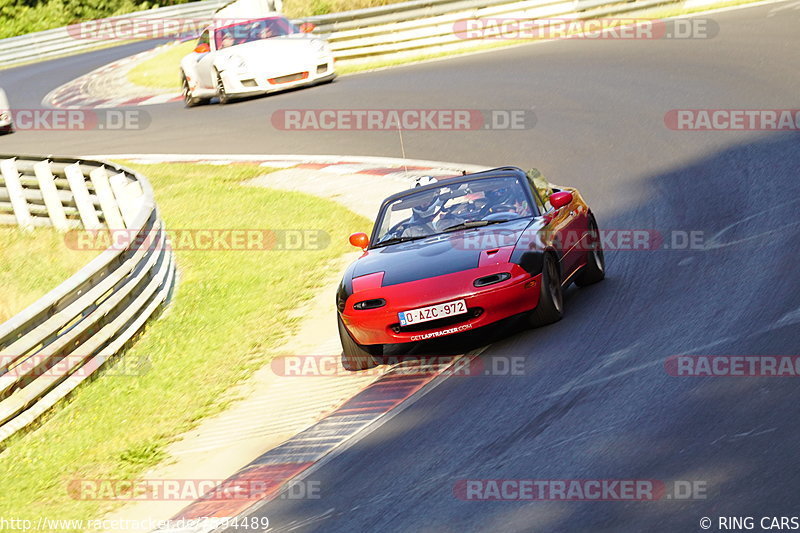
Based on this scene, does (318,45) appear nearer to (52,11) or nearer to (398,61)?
(398,61)

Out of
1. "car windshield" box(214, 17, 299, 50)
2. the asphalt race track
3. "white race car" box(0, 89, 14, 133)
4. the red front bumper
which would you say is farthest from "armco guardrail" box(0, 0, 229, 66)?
the red front bumper

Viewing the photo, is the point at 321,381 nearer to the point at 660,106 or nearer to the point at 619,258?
the point at 619,258

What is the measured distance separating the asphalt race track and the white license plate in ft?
1.40

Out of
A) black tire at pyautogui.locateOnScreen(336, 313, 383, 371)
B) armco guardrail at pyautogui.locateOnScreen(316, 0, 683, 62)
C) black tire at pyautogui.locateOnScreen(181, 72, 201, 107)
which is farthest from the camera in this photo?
black tire at pyautogui.locateOnScreen(181, 72, 201, 107)

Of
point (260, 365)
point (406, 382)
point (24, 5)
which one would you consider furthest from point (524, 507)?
point (24, 5)

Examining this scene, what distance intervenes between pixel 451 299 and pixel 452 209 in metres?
1.58

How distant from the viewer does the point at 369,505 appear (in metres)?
6.21

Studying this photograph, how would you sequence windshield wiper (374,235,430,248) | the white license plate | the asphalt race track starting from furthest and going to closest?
windshield wiper (374,235,430,248) < the white license plate < the asphalt race track

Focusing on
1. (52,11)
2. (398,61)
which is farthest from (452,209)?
(52,11)

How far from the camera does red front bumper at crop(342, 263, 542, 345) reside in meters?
8.34

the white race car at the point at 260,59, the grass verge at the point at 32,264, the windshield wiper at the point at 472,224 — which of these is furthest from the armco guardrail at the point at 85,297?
the white race car at the point at 260,59

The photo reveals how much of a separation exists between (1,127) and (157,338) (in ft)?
51.9

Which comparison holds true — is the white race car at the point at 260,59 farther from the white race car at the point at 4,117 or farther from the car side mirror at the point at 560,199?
the car side mirror at the point at 560,199

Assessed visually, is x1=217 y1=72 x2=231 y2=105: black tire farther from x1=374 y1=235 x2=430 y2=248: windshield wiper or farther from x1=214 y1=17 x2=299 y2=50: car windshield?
x1=374 y1=235 x2=430 y2=248: windshield wiper
